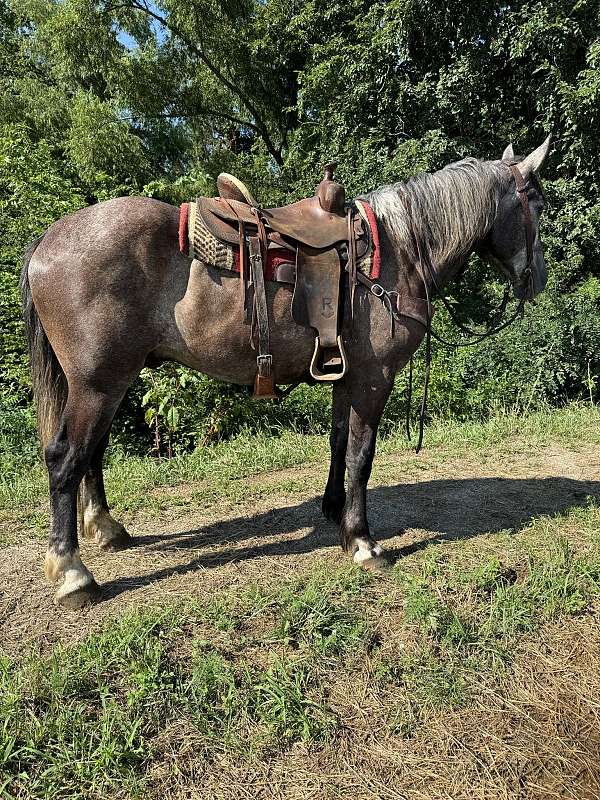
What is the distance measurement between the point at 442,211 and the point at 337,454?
5.48 ft

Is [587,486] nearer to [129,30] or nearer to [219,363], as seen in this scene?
[219,363]

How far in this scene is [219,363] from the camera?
10.0 feet

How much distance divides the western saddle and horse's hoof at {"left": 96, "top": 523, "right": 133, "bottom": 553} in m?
1.29

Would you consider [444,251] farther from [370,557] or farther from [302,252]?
[370,557]

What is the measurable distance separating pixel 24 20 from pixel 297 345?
→ 1541cm

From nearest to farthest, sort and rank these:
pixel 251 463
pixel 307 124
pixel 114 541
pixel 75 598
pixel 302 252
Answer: pixel 75 598
pixel 302 252
pixel 114 541
pixel 251 463
pixel 307 124

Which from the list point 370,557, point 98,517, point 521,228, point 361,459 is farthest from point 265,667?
point 521,228

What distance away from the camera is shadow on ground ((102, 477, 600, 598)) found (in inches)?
137

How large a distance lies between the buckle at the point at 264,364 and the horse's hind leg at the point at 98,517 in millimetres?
1224

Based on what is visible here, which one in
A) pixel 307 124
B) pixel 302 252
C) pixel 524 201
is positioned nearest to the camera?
pixel 302 252

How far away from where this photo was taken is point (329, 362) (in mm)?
3123

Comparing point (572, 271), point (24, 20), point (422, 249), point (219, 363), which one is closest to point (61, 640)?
point (219, 363)

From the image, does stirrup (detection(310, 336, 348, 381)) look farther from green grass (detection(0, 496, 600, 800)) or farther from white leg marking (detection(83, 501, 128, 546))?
white leg marking (detection(83, 501, 128, 546))

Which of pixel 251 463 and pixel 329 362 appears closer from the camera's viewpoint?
pixel 329 362
